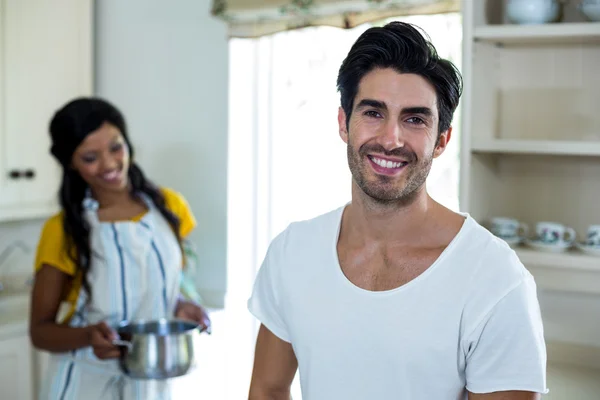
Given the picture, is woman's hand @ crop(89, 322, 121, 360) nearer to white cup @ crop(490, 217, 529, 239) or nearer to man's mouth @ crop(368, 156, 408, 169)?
man's mouth @ crop(368, 156, 408, 169)

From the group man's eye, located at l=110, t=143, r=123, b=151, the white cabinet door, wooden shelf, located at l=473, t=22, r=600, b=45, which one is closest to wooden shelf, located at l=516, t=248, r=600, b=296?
wooden shelf, located at l=473, t=22, r=600, b=45

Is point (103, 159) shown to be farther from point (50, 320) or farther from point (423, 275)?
point (423, 275)

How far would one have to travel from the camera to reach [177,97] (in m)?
3.15

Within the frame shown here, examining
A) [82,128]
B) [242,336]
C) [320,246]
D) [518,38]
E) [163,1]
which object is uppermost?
[163,1]

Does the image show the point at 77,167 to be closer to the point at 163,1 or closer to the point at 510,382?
the point at 163,1

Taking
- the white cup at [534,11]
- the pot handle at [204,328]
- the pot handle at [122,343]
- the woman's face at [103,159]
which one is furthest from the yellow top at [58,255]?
the white cup at [534,11]

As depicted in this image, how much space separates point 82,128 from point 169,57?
3.58ft

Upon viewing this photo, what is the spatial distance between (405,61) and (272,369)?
0.60m

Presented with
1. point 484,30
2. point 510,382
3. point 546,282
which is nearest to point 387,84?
point 510,382

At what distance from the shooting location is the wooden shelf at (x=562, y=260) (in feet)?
7.00

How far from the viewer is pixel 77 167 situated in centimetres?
217

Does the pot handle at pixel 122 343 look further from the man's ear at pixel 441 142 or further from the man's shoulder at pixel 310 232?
the man's ear at pixel 441 142

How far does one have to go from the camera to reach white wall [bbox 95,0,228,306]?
10.1 feet

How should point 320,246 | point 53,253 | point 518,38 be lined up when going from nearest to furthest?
point 320,246
point 53,253
point 518,38
